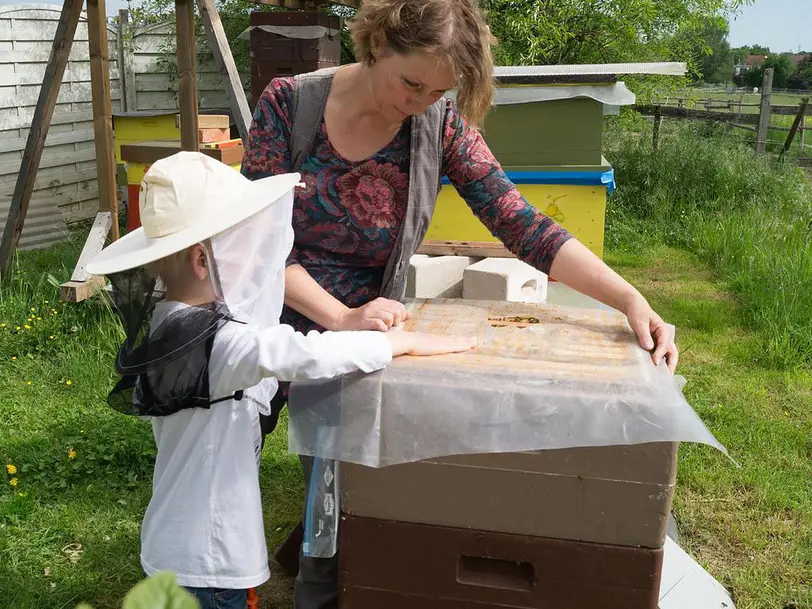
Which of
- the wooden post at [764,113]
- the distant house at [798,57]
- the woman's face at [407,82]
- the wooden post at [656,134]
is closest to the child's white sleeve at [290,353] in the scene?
the woman's face at [407,82]

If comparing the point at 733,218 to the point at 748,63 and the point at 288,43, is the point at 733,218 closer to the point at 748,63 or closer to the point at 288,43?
the point at 288,43

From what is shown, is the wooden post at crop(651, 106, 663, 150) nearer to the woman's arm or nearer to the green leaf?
the woman's arm

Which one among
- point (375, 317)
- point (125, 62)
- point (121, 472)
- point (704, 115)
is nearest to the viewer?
point (375, 317)

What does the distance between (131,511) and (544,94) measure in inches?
87.6

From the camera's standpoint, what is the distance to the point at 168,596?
15.9 inches

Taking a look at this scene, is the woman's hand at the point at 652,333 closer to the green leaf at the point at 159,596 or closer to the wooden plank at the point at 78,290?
the green leaf at the point at 159,596

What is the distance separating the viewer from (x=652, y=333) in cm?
151

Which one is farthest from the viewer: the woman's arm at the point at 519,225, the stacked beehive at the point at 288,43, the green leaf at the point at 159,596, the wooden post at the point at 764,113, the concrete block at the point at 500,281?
the wooden post at the point at 764,113

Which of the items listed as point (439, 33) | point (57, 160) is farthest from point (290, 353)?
point (57, 160)

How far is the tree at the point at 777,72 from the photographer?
33.8 m

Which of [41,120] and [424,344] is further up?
[41,120]

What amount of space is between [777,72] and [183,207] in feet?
132

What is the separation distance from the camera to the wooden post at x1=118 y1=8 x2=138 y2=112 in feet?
24.4

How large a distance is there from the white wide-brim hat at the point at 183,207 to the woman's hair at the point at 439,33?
1.30ft
